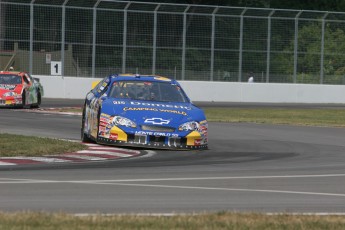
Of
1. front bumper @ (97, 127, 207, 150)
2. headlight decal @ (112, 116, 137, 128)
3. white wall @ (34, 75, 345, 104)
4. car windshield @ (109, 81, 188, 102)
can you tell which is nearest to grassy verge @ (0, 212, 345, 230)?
front bumper @ (97, 127, 207, 150)

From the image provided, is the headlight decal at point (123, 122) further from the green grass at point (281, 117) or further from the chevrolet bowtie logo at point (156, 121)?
the green grass at point (281, 117)

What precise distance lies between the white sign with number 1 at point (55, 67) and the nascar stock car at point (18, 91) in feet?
34.2

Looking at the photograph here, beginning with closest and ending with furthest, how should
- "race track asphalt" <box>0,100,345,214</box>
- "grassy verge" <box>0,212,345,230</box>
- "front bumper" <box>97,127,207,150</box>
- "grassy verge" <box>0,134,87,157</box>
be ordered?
"grassy verge" <box>0,212,345,230</box> → "race track asphalt" <box>0,100,345,214</box> → "grassy verge" <box>0,134,87,157</box> → "front bumper" <box>97,127,207,150</box>

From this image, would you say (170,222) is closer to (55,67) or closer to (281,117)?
(281,117)

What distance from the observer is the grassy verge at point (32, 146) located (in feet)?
52.1

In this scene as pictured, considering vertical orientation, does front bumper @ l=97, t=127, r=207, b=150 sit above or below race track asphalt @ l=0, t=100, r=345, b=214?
above

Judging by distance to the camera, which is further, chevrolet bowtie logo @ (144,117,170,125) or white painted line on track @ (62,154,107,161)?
chevrolet bowtie logo @ (144,117,170,125)

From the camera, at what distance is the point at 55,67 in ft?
143

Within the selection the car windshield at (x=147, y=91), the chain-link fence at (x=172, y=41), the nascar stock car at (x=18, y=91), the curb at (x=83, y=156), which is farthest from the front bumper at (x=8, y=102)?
the curb at (x=83, y=156)

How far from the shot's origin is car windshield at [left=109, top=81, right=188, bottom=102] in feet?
61.6

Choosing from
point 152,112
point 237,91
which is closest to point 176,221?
point 152,112

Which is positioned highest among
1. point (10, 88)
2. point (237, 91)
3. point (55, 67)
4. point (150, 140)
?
point (55, 67)

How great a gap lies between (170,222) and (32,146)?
7.98m

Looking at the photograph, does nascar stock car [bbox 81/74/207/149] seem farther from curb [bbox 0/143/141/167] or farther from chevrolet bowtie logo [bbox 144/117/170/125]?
curb [bbox 0/143/141/167]
